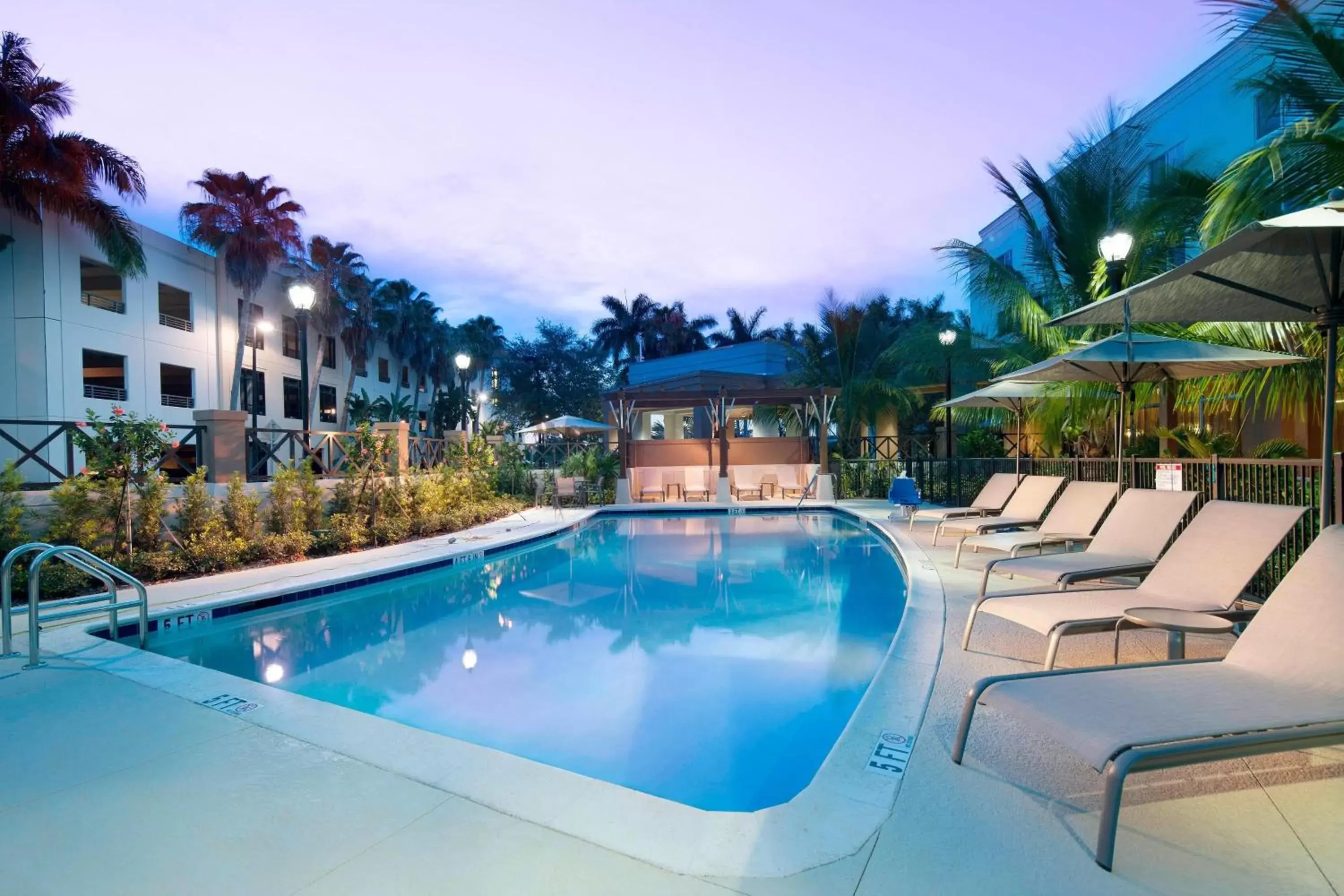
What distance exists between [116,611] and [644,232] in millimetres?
45411

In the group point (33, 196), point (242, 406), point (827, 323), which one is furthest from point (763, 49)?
point (242, 406)

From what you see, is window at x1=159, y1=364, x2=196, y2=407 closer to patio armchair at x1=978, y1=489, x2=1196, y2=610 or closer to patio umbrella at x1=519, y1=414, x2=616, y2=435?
patio umbrella at x1=519, y1=414, x2=616, y2=435

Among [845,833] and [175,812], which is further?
[175,812]

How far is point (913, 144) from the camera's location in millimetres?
16141

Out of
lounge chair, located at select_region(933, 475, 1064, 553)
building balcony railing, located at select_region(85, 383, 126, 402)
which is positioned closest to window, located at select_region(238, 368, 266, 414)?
building balcony railing, located at select_region(85, 383, 126, 402)

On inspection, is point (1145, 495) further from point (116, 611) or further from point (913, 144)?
point (913, 144)

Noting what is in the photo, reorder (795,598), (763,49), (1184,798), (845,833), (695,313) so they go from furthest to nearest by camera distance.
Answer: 1. (695,313)
2. (763,49)
3. (795,598)
4. (1184,798)
5. (845,833)

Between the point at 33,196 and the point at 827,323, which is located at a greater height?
the point at 33,196

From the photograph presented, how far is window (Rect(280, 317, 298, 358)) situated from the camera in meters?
25.7

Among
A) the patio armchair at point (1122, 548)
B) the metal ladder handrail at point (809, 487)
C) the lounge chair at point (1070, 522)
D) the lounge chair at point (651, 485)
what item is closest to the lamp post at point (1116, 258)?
the lounge chair at point (1070, 522)

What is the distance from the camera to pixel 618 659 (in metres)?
5.34

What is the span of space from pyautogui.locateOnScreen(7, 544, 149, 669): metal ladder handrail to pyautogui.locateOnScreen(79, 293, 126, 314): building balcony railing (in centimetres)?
1681

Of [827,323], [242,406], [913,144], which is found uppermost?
[913,144]

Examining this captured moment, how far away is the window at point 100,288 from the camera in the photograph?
17.5 metres
